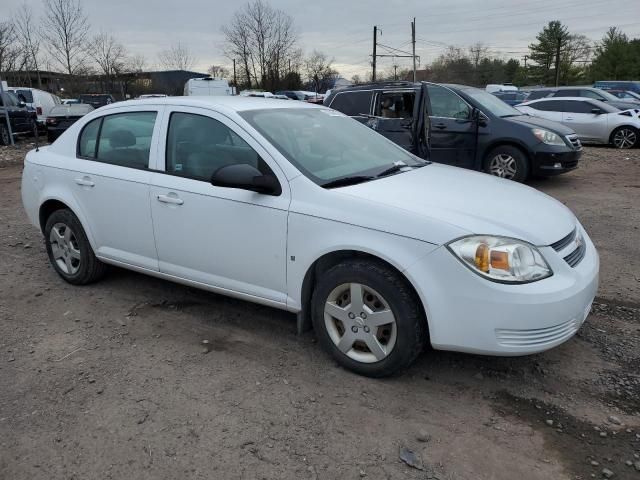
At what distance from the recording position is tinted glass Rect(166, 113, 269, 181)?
3.58 m

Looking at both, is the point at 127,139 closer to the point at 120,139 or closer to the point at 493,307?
the point at 120,139

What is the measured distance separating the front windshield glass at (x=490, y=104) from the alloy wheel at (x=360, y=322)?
671cm

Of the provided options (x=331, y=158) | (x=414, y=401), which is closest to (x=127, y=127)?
(x=331, y=158)

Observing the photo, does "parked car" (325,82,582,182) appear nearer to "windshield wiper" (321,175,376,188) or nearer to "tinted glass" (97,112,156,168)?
"tinted glass" (97,112,156,168)

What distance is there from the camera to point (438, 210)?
2.96 metres

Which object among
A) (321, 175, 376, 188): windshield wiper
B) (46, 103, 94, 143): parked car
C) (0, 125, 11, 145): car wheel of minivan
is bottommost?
(0, 125, 11, 145): car wheel of minivan

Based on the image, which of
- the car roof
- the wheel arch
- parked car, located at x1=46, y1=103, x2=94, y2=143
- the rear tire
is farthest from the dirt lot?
parked car, located at x1=46, y1=103, x2=94, y2=143

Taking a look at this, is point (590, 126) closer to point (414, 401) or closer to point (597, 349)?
point (597, 349)

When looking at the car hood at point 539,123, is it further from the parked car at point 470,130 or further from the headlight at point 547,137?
the headlight at point 547,137

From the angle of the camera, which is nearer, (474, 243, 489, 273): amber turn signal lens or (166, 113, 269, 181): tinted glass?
(474, 243, 489, 273): amber turn signal lens

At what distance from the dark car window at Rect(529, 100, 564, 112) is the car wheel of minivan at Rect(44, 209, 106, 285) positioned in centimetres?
1312

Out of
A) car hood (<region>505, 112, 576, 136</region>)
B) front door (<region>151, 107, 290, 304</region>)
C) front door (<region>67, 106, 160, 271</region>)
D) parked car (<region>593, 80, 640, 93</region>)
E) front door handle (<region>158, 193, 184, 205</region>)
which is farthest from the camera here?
parked car (<region>593, 80, 640, 93</region>)

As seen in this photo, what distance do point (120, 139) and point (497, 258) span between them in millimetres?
3051

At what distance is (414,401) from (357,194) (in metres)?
1.21
